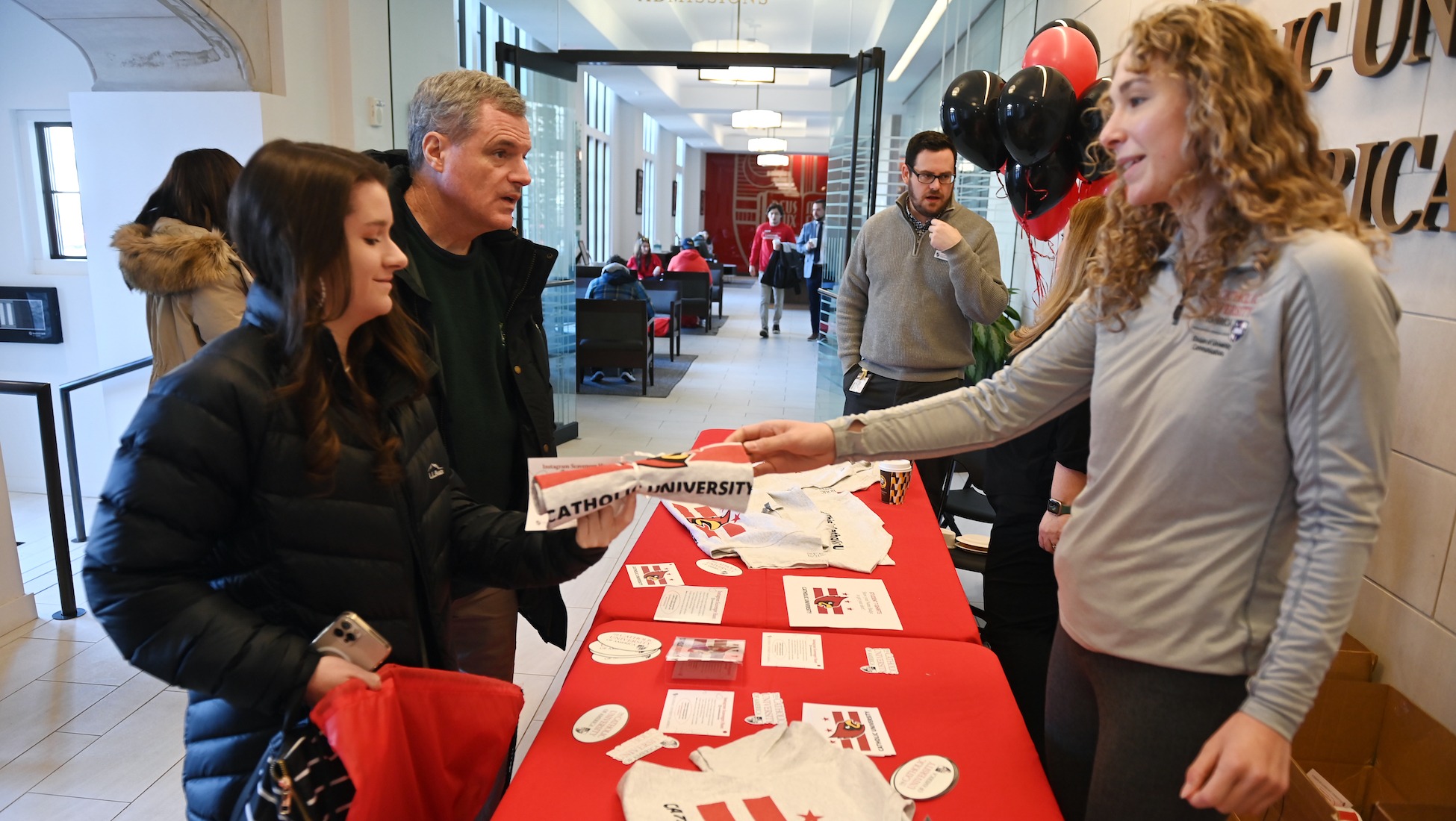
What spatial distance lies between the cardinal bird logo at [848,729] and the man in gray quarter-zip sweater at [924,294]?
6.25ft

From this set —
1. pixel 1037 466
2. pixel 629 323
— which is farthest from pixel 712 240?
pixel 1037 466

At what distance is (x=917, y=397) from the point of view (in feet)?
10.7

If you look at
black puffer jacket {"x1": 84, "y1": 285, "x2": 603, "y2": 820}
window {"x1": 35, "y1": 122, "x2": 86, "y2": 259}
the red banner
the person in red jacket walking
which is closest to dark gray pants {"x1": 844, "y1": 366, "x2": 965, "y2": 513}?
black puffer jacket {"x1": 84, "y1": 285, "x2": 603, "y2": 820}

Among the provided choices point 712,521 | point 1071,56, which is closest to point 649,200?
point 1071,56

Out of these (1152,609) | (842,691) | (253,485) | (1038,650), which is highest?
(253,485)

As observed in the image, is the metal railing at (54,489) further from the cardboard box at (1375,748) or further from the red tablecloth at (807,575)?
the cardboard box at (1375,748)

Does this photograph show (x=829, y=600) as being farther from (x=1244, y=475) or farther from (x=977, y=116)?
(x=977, y=116)

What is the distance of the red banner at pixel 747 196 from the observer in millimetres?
24609

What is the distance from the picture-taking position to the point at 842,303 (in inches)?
141

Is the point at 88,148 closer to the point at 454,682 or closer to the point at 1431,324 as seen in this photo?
the point at 454,682

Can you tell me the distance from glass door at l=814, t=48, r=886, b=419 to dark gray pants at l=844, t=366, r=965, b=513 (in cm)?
188

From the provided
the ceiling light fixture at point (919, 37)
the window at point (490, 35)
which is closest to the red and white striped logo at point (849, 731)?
the ceiling light fixture at point (919, 37)

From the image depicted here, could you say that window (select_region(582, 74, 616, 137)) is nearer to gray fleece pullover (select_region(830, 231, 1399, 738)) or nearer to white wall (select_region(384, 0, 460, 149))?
white wall (select_region(384, 0, 460, 149))

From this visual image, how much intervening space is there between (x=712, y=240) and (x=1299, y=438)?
24.3 meters
